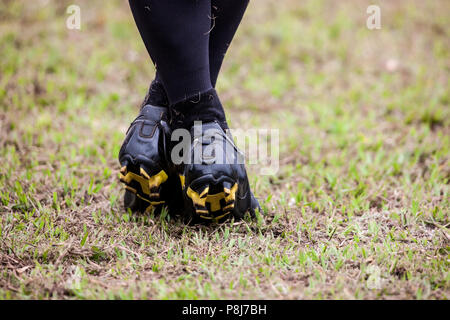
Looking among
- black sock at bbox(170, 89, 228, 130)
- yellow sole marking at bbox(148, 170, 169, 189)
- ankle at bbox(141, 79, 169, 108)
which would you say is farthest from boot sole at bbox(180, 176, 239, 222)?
ankle at bbox(141, 79, 169, 108)

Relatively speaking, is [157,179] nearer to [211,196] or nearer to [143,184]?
[143,184]

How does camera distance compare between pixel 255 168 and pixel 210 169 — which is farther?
pixel 255 168

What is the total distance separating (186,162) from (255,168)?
755 mm

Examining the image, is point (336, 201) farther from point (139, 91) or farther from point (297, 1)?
point (297, 1)

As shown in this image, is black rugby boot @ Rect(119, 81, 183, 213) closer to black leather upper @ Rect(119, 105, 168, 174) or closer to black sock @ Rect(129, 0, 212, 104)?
black leather upper @ Rect(119, 105, 168, 174)

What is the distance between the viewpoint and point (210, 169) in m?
1.27

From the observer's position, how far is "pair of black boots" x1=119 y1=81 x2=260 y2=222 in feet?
4.23

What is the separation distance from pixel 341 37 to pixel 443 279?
2.81m

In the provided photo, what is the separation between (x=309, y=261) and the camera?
4.22ft

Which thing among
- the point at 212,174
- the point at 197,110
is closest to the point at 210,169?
the point at 212,174

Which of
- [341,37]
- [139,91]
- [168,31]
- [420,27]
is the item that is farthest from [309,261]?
[420,27]

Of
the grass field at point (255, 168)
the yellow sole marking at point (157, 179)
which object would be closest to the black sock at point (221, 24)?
the yellow sole marking at point (157, 179)

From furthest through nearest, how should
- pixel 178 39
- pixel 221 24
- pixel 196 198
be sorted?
pixel 221 24
pixel 196 198
pixel 178 39
